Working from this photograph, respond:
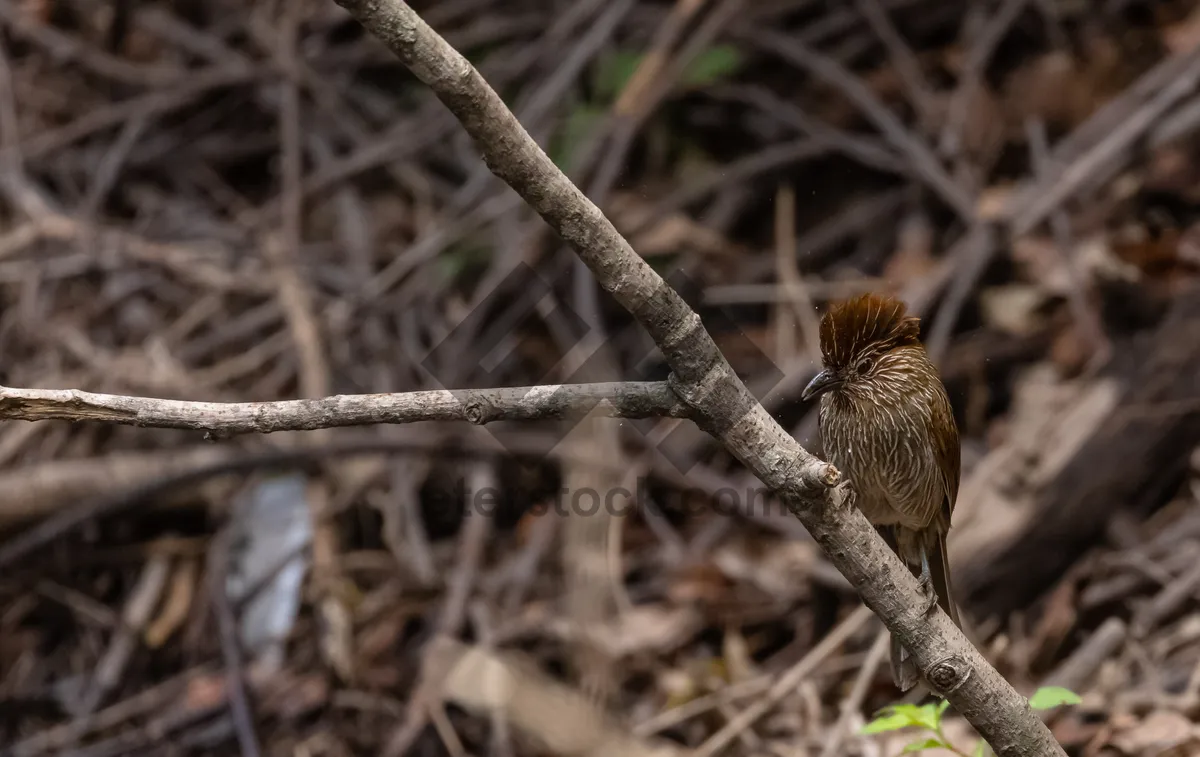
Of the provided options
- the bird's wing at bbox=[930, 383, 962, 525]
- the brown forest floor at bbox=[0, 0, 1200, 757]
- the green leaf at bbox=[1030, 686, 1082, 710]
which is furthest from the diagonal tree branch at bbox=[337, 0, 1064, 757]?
the brown forest floor at bbox=[0, 0, 1200, 757]

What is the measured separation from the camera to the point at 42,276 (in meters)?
5.36

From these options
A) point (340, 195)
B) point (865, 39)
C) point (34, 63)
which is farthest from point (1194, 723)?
point (34, 63)

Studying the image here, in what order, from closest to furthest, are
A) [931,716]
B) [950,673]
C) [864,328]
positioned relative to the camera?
[950,673] → [864,328] → [931,716]

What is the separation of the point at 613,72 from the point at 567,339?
155 centimetres

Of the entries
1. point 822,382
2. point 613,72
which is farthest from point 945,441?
point 613,72

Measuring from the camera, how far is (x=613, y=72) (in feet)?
18.0

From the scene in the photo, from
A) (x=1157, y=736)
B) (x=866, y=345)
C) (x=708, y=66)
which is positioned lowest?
(x=1157, y=736)

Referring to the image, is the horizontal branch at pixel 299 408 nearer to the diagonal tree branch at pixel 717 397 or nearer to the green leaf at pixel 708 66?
the diagonal tree branch at pixel 717 397

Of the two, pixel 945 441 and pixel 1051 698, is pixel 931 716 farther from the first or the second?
pixel 945 441

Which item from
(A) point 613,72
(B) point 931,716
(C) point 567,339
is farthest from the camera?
(A) point 613,72

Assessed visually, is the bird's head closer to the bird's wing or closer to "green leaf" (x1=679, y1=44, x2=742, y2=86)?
the bird's wing

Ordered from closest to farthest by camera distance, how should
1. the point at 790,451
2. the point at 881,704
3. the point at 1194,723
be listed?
the point at 790,451 → the point at 1194,723 → the point at 881,704

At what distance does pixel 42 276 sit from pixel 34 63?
1764 millimetres

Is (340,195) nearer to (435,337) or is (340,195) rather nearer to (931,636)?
(435,337)
